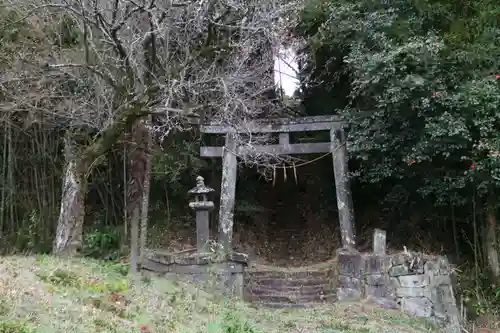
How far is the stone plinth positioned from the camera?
8750 millimetres

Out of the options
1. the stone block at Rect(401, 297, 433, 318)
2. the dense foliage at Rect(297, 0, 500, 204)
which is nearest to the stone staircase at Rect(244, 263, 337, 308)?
the stone block at Rect(401, 297, 433, 318)

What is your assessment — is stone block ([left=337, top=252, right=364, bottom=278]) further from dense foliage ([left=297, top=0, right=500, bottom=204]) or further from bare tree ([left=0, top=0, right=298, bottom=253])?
bare tree ([left=0, top=0, right=298, bottom=253])

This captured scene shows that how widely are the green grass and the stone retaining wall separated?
18.7 inches

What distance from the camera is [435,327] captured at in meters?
7.91

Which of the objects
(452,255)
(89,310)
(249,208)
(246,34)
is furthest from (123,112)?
(452,255)

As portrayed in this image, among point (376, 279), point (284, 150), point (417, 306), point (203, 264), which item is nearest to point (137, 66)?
point (203, 264)

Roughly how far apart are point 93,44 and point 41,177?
195 inches

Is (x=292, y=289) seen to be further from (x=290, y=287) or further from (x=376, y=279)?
(x=376, y=279)

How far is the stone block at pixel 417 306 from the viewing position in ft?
27.2

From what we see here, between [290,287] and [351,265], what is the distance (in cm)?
145

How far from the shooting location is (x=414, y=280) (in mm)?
8469

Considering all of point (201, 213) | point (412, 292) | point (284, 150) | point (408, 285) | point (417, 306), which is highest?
point (284, 150)

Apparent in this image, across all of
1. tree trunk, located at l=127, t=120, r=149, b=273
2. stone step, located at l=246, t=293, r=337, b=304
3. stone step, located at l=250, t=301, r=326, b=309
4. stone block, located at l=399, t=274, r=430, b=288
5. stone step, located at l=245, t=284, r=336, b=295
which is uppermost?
tree trunk, located at l=127, t=120, r=149, b=273

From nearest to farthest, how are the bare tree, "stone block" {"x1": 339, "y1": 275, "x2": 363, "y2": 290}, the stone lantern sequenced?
the bare tree
"stone block" {"x1": 339, "y1": 275, "x2": 363, "y2": 290}
the stone lantern
